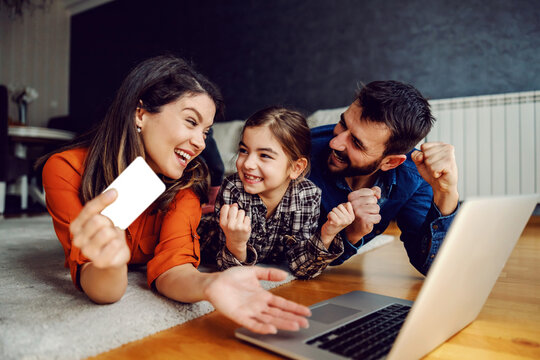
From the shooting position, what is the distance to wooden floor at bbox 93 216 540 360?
2.18 ft

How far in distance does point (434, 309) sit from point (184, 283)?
1.69 ft

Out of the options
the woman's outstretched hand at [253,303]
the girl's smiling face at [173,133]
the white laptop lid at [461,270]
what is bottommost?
the woman's outstretched hand at [253,303]

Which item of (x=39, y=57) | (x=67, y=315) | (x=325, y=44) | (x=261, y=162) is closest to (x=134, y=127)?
(x=261, y=162)

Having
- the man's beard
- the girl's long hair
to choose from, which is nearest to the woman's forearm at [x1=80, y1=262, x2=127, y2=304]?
the girl's long hair

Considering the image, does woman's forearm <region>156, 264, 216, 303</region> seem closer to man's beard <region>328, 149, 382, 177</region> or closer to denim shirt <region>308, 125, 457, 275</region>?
denim shirt <region>308, 125, 457, 275</region>

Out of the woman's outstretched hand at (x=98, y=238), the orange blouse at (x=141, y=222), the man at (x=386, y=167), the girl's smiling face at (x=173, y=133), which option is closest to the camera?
the woman's outstretched hand at (x=98, y=238)

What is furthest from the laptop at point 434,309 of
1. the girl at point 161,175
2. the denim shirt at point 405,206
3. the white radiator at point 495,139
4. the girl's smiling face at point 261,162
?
the white radiator at point 495,139

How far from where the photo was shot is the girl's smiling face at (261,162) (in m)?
1.21

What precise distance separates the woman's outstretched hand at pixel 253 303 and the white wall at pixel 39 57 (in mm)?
5721

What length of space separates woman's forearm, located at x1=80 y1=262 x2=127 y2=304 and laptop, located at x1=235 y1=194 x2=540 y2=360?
0.90 ft

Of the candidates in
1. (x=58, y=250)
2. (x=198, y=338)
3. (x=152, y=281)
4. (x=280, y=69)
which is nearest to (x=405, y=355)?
(x=198, y=338)

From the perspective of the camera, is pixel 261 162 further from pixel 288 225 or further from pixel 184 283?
pixel 184 283

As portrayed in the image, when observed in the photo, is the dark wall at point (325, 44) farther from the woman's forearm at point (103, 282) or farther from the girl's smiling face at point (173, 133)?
the woman's forearm at point (103, 282)

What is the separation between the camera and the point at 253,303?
2.28ft
